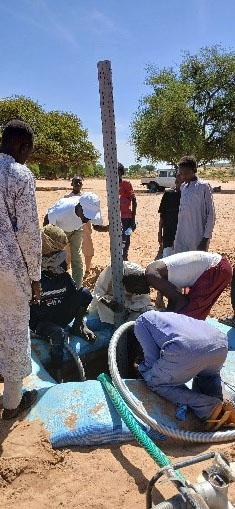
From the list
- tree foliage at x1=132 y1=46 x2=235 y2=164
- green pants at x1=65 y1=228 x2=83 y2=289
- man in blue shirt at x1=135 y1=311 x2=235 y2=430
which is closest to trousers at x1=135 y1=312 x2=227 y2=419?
man in blue shirt at x1=135 y1=311 x2=235 y2=430

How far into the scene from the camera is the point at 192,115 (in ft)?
87.6

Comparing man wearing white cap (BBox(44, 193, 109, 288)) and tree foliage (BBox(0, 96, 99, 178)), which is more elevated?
tree foliage (BBox(0, 96, 99, 178))

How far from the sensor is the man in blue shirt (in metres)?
2.65

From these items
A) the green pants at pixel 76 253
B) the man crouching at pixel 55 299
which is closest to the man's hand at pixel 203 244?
the man crouching at pixel 55 299

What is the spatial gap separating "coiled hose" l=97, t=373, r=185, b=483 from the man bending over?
779mm

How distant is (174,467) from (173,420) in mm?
1057

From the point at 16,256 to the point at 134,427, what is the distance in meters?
1.15

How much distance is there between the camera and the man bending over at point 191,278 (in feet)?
10.9

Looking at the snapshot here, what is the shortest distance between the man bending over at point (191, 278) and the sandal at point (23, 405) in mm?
1127

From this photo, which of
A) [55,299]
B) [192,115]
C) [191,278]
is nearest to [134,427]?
[191,278]

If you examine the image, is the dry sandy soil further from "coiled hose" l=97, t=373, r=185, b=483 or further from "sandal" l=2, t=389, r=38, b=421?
"coiled hose" l=97, t=373, r=185, b=483

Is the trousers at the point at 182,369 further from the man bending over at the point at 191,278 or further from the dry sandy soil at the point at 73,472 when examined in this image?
the man bending over at the point at 191,278

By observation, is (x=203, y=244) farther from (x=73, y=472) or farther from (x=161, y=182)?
(x=161, y=182)

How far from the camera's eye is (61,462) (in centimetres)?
254
